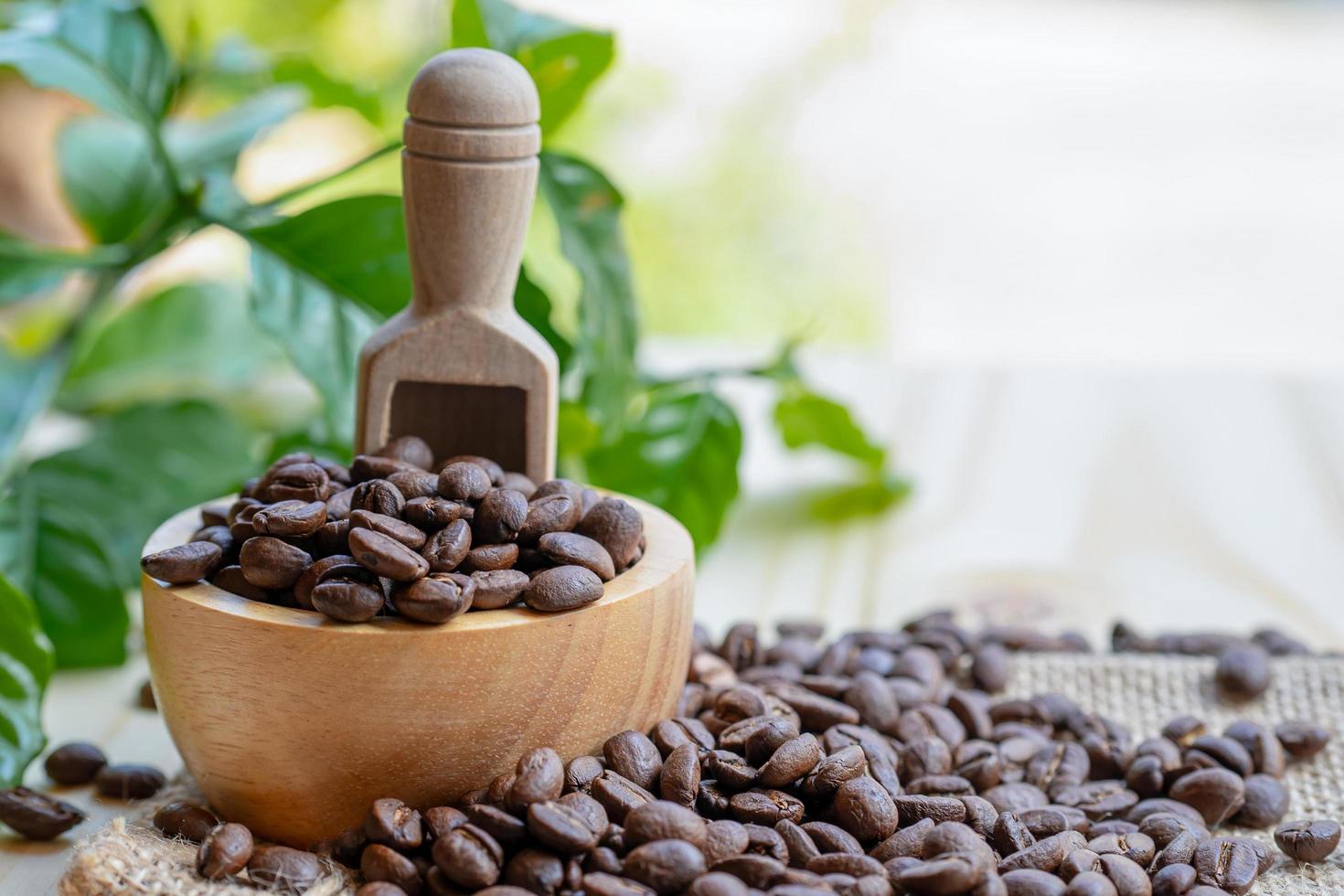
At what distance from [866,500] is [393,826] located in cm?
116

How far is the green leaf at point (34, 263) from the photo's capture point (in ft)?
5.13

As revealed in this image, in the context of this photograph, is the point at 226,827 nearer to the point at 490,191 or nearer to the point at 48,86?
the point at 490,191

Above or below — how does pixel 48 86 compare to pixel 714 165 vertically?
above

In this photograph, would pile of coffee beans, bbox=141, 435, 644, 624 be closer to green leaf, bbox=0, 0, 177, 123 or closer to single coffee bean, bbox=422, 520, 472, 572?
single coffee bean, bbox=422, 520, 472, 572

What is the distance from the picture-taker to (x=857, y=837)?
1.00 metres

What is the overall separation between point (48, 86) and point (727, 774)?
0.95 meters

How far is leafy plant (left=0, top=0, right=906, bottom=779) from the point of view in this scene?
4.55ft

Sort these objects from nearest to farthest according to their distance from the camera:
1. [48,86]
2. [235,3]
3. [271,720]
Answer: [271,720]
[48,86]
[235,3]

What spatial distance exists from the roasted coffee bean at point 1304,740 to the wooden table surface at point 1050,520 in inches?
13.5

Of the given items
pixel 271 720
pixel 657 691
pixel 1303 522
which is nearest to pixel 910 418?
pixel 1303 522

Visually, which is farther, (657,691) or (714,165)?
(714,165)

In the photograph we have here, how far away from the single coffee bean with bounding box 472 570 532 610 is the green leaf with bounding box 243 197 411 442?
478 millimetres

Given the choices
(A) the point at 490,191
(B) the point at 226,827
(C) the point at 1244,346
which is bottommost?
(C) the point at 1244,346

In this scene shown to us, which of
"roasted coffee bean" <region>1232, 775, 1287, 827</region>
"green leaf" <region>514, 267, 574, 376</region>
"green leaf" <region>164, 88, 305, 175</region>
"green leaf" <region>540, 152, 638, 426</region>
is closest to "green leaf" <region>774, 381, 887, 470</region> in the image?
"green leaf" <region>540, 152, 638, 426</region>
